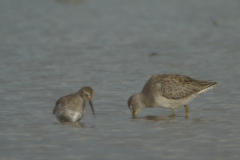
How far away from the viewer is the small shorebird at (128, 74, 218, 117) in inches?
389

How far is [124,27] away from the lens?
23.5 m

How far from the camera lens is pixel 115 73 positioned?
13656mm

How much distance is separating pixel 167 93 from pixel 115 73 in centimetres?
381

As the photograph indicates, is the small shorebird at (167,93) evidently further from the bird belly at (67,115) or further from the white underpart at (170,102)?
the bird belly at (67,115)

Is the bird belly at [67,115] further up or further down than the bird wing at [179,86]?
further down

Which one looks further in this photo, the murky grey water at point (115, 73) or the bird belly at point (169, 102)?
the bird belly at point (169, 102)

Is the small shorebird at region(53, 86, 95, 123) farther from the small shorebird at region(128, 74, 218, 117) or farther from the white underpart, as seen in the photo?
the white underpart

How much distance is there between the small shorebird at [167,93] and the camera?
389 inches

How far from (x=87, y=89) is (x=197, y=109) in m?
2.65

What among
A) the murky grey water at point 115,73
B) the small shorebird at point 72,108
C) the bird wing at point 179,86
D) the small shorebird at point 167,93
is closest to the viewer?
the murky grey water at point 115,73

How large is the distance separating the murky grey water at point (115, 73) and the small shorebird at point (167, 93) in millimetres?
266

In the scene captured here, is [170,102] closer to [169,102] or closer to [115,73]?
[169,102]

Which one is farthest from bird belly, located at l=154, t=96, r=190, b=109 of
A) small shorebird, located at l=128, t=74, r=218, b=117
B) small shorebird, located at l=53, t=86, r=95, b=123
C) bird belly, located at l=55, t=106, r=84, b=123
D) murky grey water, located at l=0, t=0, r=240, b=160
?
bird belly, located at l=55, t=106, r=84, b=123

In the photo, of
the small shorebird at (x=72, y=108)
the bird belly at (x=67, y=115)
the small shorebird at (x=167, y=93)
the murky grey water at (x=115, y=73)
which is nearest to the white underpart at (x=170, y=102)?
the small shorebird at (x=167, y=93)
